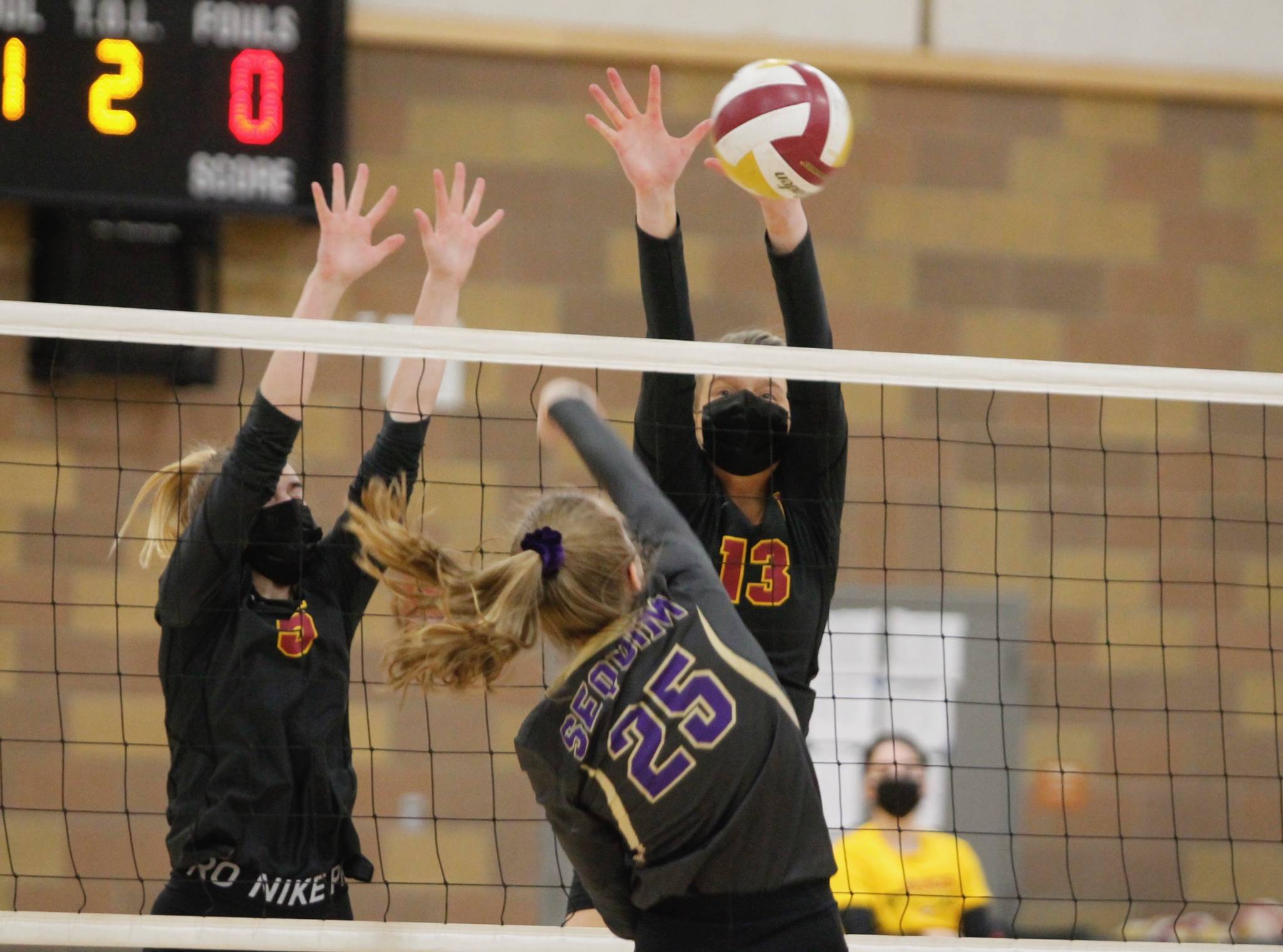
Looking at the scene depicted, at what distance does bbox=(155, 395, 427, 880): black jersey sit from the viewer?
2.91 metres

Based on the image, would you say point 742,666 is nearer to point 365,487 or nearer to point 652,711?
point 652,711

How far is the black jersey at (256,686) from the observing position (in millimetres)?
2908

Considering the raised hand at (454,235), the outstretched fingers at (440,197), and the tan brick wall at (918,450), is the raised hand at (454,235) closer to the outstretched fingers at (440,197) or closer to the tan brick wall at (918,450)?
the outstretched fingers at (440,197)

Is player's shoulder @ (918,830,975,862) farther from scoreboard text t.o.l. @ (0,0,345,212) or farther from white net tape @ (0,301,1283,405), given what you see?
scoreboard text t.o.l. @ (0,0,345,212)

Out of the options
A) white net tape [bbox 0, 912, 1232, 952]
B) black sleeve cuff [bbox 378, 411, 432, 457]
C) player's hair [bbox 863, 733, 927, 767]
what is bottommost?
white net tape [bbox 0, 912, 1232, 952]

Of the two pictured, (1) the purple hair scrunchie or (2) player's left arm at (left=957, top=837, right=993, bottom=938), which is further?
(2) player's left arm at (left=957, top=837, right=993, bottom=938)

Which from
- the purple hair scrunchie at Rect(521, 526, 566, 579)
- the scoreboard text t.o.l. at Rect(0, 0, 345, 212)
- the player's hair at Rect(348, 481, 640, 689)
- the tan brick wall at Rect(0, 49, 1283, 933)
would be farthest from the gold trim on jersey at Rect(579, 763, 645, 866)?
the scoreboard text t.o.l. at Rect(0, 0, 345, 212)

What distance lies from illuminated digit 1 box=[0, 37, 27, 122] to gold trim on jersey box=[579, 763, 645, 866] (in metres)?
3.48

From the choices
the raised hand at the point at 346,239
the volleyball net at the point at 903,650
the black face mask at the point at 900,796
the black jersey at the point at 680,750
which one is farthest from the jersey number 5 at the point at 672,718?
the volleyball net at the point at 903,650

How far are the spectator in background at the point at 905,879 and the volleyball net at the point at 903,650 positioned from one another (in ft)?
1.30

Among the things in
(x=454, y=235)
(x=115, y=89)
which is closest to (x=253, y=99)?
(x=115, y=89)

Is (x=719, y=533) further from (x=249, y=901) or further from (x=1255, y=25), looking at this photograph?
(x=1255, y=25)

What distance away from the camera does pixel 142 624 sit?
5234 mm

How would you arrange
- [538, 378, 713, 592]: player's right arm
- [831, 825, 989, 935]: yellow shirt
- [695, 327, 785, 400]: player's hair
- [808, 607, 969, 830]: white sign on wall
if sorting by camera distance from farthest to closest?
[808, 607, 969, 830]: white sign on wall → [831, 825, 989, 935]: yellow shirt → [695, 327, 785, 400]: player's hair → [538, 378, 713, 592]: player's right arm
